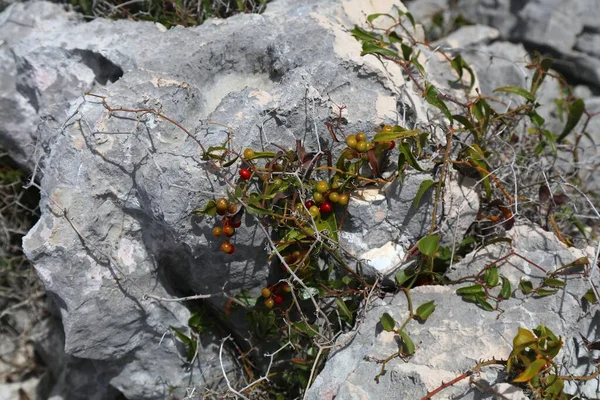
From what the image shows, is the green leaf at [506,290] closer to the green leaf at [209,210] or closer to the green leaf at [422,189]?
the green leaf at [422,189]

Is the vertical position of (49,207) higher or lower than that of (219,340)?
higher

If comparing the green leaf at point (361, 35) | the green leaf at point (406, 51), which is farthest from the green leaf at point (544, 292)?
the green leaf at point (361, 35)

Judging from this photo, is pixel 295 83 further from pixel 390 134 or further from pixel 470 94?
pixel 470 94

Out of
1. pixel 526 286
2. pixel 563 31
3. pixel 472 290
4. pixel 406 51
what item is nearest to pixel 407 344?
pixel 472 290

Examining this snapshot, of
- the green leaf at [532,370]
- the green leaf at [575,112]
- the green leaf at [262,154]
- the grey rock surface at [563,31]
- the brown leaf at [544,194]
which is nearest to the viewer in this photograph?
the green leaf at [532,370]

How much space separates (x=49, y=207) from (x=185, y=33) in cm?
89

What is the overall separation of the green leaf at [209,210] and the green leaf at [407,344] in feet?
2.50

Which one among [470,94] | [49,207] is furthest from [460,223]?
[49,207]

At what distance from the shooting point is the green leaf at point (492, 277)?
2178 millimetres

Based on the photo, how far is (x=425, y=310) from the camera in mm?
2109

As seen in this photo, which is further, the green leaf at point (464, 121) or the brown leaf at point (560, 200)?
the brown leaf at point (560, 200)

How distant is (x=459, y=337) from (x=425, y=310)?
0.14 m

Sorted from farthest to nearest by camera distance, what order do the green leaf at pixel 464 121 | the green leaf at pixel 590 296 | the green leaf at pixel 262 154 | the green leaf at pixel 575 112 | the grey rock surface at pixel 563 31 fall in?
the grey rock surface at pixel 563 31 < the green leaf at pixel 575 112 < the green leaf at pixel 464 121 < the green leaf at pixel 590 296 < the green leaf at pixel 262 154

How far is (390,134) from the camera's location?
2.08 meters
